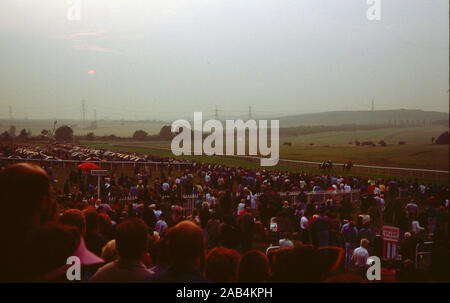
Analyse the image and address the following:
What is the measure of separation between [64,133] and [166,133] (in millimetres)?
28628

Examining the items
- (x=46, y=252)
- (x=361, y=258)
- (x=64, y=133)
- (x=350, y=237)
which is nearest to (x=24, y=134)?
(x=64, y=133)

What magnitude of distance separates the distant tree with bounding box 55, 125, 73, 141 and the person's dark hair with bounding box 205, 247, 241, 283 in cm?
4328

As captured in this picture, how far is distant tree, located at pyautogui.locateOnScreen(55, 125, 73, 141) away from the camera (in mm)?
43650

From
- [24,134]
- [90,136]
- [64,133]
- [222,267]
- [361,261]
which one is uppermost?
[64,133]

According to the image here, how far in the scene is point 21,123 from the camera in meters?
43.2

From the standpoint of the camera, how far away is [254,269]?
296 cm

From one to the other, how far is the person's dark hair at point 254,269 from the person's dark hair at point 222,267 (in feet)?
0.28

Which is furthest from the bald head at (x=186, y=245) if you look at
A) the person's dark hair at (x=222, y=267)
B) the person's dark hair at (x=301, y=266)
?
the person's dark hair at (x=301, y=266)

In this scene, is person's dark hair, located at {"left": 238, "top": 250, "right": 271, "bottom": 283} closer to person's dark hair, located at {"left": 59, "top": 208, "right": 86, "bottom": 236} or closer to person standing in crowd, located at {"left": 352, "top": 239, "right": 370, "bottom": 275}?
person's dark hair, located at {"left": 59, "top": 208, "right": 86, "bottom": 236}

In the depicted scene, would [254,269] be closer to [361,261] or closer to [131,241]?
[131,241]
